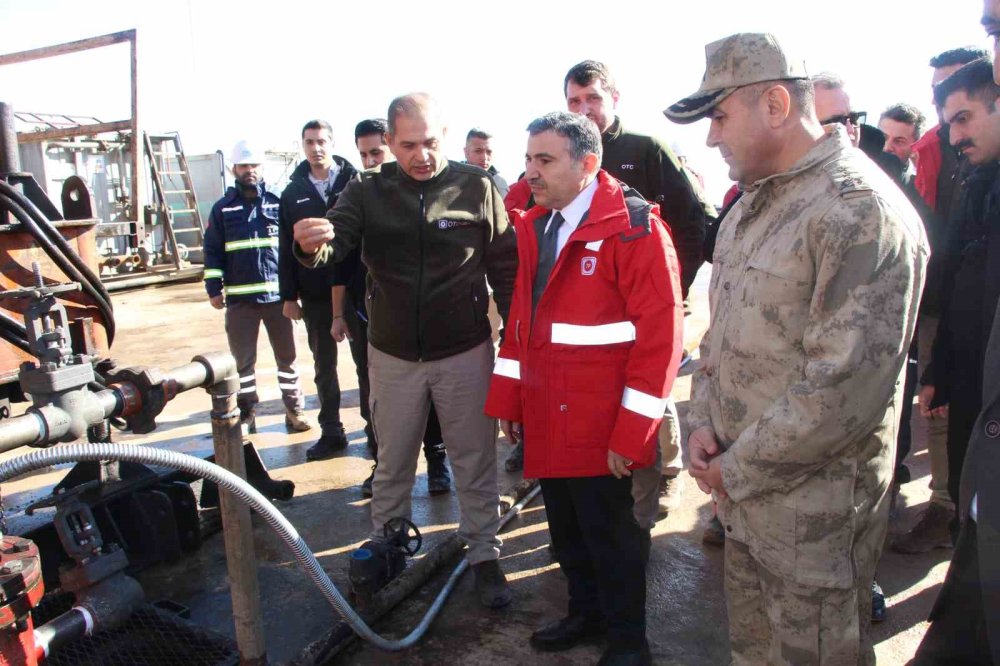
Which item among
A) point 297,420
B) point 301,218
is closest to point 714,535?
point 301,218

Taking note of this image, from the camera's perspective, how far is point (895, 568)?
3125mm

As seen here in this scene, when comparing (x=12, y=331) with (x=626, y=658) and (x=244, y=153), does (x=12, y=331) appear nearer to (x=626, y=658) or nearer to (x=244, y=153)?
(x=626, y=658)

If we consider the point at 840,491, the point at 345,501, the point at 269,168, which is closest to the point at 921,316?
the point at 840,491

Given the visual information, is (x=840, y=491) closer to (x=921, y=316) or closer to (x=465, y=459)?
(x=465, y=459)

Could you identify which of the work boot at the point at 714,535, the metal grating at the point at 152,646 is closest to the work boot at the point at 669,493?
the work boot at the point at 714,535

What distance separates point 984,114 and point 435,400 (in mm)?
2280

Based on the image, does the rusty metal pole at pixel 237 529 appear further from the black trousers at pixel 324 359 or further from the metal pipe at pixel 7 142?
the black trousers at pixel 324 359

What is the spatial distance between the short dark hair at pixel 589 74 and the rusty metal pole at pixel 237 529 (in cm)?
214

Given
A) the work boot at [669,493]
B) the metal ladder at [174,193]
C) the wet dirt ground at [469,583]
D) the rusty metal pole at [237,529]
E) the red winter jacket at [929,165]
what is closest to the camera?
the rusty metal pole at [237,529]

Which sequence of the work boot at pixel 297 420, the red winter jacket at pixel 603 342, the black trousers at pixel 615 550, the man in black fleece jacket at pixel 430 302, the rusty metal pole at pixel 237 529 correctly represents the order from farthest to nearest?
the work boot at pixel 297 420 → the man in black fleece jacket at pixel 430 302 → the black trousers at pixel 615 550 → the red winter jacket at pixel 603 342 → the rusty metal pole at pixel 237 529

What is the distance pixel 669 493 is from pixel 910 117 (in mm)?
2653

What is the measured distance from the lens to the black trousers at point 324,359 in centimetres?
485

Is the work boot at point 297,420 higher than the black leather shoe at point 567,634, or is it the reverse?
the work boot at point 297,420

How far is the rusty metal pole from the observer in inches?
83.2
